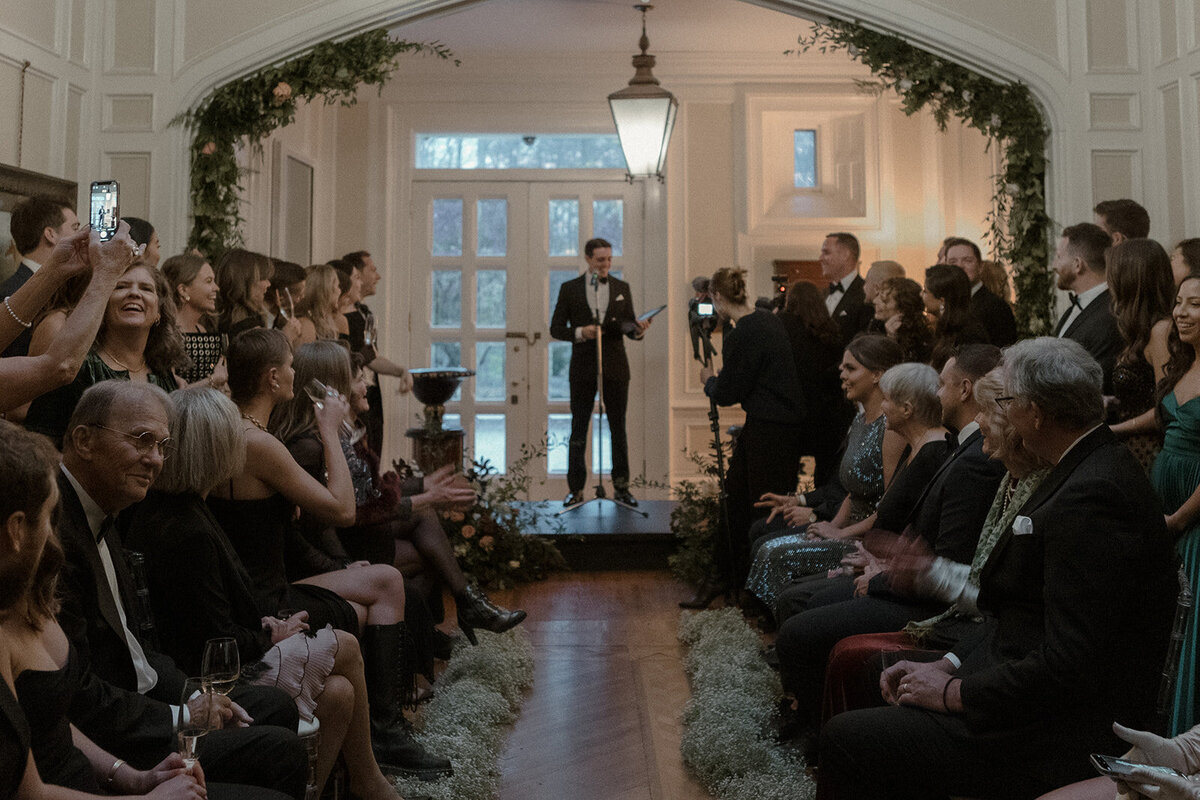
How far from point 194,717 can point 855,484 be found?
276 cm

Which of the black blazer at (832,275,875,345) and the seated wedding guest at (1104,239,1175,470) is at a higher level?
the black blazer at (832,275,875,345)

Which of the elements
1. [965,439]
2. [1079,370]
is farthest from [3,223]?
[1079,370]

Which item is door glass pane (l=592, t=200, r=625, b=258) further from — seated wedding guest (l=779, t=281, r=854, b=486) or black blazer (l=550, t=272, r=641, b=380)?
seated wedding guest (l=779, t=281, r=854, b=486)

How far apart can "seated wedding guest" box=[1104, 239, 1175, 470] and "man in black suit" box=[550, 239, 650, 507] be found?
163 inches

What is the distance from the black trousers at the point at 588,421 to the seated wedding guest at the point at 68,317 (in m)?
4.94

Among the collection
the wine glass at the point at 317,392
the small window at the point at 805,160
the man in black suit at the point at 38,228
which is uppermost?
the small window at the point at 805,160

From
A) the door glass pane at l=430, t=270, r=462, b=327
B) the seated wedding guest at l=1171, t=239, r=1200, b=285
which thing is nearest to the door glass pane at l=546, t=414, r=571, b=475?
the door glass pane at l=430, t=270, r=462, b=327

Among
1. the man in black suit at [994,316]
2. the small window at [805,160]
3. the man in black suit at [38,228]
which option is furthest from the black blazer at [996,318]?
the man in black suit at [38,228]

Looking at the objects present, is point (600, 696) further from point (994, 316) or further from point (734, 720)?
point (994, 316)

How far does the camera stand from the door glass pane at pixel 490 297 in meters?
8.75

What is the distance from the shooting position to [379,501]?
12.5ft

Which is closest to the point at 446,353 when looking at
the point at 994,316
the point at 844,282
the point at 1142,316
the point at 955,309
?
the point at 844,282

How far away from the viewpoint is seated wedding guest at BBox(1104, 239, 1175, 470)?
11.2ft

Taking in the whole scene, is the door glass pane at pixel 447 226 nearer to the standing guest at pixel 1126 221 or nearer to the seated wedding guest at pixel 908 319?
the seated wedding guest at pixel 908 319
